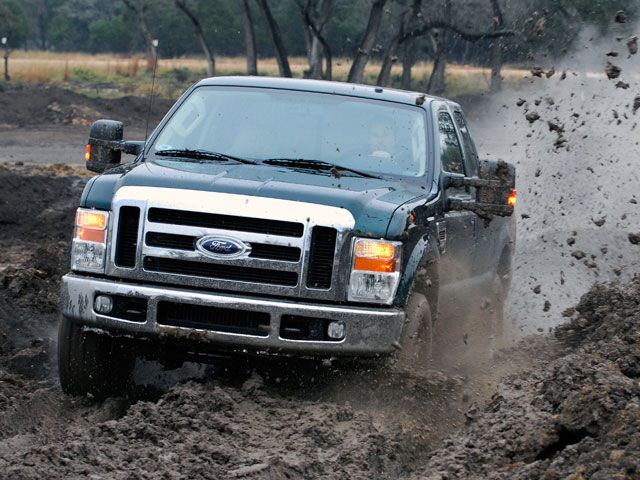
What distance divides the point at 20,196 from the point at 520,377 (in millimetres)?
10727

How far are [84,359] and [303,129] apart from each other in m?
1.98

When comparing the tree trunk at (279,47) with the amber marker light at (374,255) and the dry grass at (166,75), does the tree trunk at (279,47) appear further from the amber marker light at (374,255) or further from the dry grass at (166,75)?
the amber marker light at (374,255)

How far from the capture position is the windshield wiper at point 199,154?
7773mm

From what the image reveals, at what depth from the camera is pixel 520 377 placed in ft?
24.0

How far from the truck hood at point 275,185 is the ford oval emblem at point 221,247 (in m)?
0.26

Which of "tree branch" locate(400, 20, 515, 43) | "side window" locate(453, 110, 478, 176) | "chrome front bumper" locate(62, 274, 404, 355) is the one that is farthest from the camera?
"tree branch" locate(400, 20, 515, 43)

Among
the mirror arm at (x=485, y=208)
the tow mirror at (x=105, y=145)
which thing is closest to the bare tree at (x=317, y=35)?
the tow mirror at (x=105, y=145)

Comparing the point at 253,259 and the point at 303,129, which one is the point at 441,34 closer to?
the point at 303,129

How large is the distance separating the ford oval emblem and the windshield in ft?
3.45

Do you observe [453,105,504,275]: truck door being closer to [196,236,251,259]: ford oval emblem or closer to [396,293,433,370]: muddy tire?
[396,293,433,370]: muddy tire

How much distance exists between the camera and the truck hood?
691 cm

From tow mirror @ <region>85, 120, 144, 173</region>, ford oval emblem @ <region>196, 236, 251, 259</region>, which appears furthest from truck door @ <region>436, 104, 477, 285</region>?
tow mirror @ <region>85, 120, 144, 173</region>

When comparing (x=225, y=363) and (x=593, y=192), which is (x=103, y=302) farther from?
(x=593, y=192)

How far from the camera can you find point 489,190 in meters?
7.71
